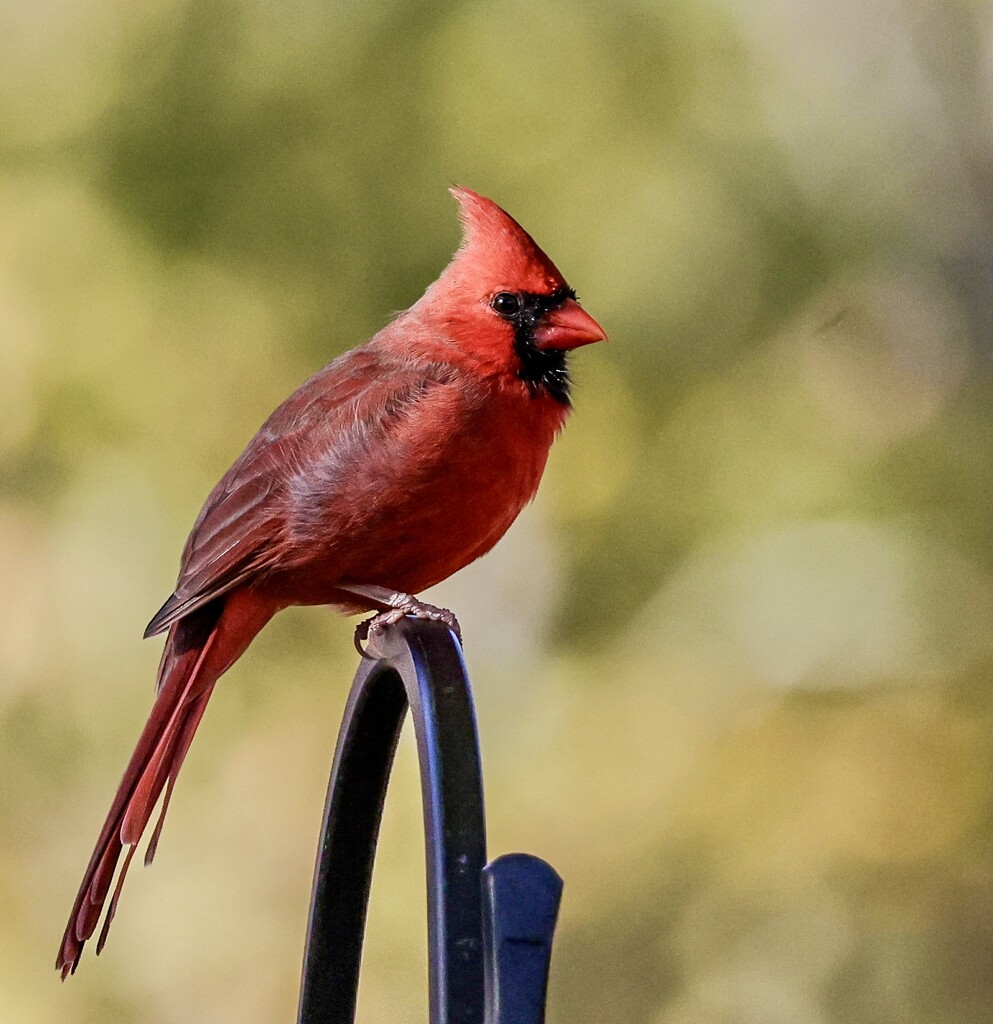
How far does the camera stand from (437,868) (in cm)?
103

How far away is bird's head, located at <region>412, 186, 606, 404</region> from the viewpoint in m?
1.87

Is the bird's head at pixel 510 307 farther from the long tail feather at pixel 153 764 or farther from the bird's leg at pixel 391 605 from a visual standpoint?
the long tail feather at pixel 153 764

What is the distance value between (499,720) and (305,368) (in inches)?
29.7

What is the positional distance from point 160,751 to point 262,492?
34cm

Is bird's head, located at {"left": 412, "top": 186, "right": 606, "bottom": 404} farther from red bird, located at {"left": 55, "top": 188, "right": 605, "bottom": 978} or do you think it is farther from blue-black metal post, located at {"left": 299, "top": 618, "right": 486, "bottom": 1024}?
blue-black metal post, located at {"left": 299, "top": 618, "right": 486, "bottom": 1024}

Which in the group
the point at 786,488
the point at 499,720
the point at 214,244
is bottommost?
the point at 499,720

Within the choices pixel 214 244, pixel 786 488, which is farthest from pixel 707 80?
pixel 214 244

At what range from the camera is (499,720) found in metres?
2.86

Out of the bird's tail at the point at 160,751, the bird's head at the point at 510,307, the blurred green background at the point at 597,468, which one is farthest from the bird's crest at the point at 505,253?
the blurred green background at the point at 597,468

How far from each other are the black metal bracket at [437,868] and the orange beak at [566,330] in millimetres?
571

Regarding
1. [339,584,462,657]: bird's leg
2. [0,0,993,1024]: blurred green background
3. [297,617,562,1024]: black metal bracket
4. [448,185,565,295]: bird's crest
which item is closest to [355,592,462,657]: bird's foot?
[339,584,462,657]: bird's leg

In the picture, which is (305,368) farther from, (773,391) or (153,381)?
(773,391)

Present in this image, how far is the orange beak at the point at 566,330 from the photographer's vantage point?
187 centimetres

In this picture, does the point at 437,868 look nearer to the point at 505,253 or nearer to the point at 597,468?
the point at 505,253
